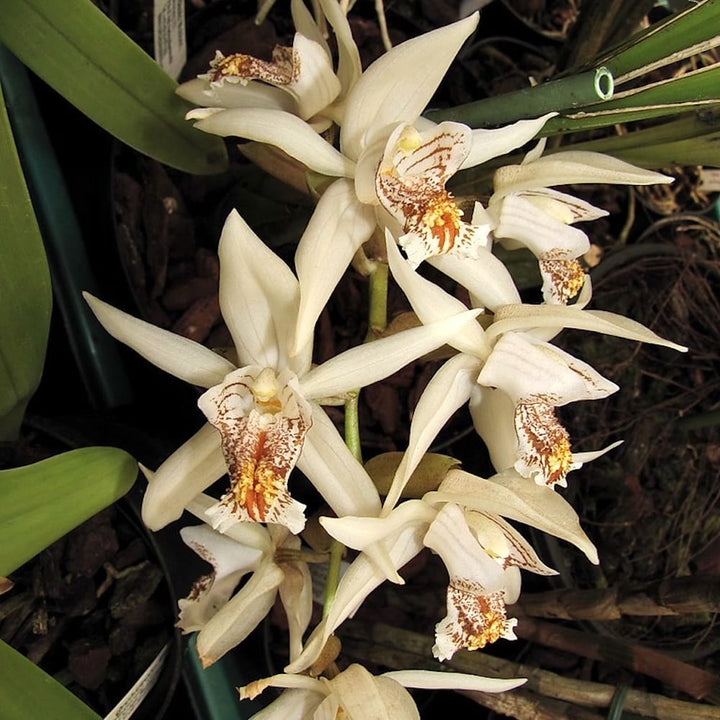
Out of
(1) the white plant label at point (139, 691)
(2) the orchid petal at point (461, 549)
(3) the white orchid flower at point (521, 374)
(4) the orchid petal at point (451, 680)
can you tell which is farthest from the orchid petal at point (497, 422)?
(1) the white plant label at point (139, 691)

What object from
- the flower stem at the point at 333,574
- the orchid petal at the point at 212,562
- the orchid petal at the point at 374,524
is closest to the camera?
the orchid petal at the point at 374,524

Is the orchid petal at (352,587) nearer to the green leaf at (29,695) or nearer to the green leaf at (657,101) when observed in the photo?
the green leaf at (29,695)

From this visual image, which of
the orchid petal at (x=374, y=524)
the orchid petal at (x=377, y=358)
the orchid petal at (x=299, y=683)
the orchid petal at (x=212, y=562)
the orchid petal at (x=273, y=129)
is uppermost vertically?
the orchid petal at (x=273, y=129)

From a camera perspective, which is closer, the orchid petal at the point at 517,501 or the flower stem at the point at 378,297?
the orchid petal at the point at 517,501

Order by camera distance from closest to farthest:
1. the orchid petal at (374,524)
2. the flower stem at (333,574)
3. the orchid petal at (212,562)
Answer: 1. the orchid petal at (374,524)
2. the flower stem at (333,574)
3. the orchid petal at (212,562)

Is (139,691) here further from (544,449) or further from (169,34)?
(169,34)

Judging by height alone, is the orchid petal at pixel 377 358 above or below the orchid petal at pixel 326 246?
below
